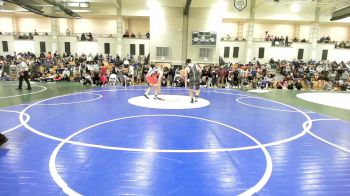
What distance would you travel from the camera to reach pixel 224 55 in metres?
25.7

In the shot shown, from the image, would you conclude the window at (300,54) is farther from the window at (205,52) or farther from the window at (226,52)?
the window at (205,52)

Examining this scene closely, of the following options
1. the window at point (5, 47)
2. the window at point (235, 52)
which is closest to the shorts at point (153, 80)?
the window at point (235, 52)

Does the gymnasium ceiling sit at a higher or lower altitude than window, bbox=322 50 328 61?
higher

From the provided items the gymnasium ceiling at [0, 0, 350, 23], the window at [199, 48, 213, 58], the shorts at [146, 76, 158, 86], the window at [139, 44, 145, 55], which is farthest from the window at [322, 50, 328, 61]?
the shorts at [146, 76, 158, 86]

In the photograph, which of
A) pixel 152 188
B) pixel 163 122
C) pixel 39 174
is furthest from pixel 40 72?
pixel 152 188

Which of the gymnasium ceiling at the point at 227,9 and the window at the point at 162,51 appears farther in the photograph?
the gymnasium ceiling at the point at 227,9

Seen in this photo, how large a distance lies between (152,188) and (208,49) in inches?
711

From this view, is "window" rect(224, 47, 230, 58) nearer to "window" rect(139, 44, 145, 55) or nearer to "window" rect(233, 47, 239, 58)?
"window" rect(233, 47, 239, 58)

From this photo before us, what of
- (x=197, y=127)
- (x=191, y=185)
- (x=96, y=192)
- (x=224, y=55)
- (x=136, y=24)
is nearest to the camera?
(x=96, y=192)

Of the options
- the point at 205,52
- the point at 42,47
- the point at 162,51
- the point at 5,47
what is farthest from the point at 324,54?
the point at 5,47

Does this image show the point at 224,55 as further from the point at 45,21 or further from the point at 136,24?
the point at 45,21

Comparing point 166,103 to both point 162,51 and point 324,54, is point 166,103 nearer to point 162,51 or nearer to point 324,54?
point 162,51

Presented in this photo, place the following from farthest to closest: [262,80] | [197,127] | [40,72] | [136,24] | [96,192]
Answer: [136,24], [40,72], [262,80], [197,127], [96,192]

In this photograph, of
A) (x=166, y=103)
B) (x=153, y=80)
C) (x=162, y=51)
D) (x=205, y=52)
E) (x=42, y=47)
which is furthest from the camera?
(x=42, y=47)
